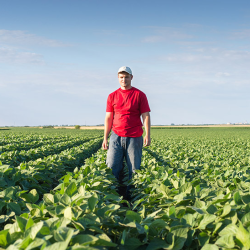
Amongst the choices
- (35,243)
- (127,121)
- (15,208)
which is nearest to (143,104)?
(127,121)

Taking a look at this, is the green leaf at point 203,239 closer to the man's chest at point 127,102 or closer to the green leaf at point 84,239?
the green leaf at point 84,239

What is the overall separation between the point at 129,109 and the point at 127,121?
246 millimetres

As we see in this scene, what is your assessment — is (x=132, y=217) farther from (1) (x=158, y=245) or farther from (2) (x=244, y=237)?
(2) (x=244, y=237)

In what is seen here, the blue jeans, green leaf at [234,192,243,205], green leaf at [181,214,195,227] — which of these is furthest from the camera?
the blue jeans

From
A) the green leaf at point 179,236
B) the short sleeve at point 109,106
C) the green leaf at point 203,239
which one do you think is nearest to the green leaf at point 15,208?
the green leaf at point 179,236

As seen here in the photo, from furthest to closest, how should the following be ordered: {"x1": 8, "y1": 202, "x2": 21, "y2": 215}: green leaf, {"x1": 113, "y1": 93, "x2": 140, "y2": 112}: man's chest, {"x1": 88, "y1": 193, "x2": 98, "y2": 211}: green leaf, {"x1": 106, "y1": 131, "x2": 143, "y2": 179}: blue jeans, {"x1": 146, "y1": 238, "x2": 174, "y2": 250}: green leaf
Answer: {"x1": 106, "y1": 131, "x2": 143, "y2": 179}: blue jeans
{"x1": 113, "y1": 93, "x2": 140, "y2": 112}: man's chest
{"x1": 8, "y1": 202, "x2": 21, "y2": 215}: green leaf
{"x1": 88, "y1": 193, "x2": 98, "y2": 211}: green leaf
{"x1": 146, "y1": 238, "x2": 174, "y2": 250}: green leaf

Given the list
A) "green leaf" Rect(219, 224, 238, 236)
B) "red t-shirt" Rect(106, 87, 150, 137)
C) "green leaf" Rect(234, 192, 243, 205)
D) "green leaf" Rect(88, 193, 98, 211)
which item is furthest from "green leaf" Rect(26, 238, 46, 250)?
"red t-shirt" Rect(106, 87, 150, 137)

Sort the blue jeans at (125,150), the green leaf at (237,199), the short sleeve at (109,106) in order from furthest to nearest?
the short sleeve at (109,106) < the blue jeans at (125,150) < the green leaf at (237,199)

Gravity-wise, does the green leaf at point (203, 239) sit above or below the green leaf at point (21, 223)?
below

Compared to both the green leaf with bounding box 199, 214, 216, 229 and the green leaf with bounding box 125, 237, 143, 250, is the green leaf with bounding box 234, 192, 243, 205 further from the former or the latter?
the green leaf with bounding box 125, 237, 143, 250

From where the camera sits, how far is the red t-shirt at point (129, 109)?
4.71m

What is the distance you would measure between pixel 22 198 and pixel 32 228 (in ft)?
4.82

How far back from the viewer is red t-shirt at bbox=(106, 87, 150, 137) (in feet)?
15.5

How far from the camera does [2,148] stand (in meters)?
11.7
